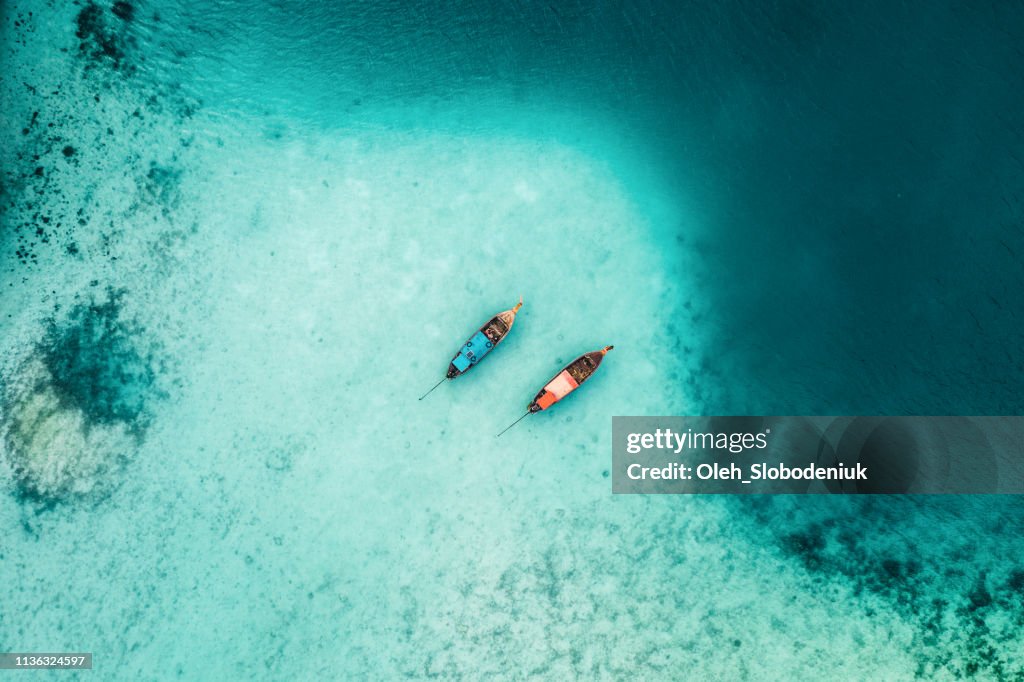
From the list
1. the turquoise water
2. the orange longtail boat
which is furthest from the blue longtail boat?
the orange longtail boat

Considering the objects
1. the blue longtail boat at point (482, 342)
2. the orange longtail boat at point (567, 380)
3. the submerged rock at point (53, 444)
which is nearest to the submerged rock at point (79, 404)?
the submerged rock at point (53, 444)

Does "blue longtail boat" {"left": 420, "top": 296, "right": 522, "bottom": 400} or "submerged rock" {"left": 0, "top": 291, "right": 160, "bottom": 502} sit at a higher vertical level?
"blue longtail boat" {"left": 420, "top": 296, "right": 522, "bottom": 400}

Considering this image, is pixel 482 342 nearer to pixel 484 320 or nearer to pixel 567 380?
pixel 484 320

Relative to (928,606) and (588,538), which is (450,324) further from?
(928,606)

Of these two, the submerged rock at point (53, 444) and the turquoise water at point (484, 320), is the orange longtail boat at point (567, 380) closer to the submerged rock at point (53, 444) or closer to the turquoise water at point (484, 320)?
the turquoise water at point (484, 320)

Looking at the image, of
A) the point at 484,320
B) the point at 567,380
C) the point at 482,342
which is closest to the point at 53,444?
the point at 482,342

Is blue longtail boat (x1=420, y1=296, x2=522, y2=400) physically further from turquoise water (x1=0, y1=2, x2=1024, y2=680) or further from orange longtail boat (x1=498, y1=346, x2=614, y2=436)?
orange longtail boat (x1=498, y1=346, x2=614, y2=436)
